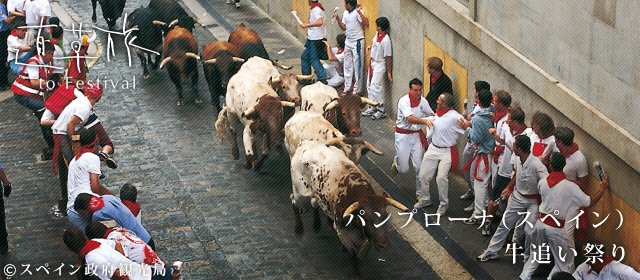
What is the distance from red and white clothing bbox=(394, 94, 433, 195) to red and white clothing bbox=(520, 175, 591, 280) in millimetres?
2860

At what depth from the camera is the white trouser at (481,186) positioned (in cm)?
1205

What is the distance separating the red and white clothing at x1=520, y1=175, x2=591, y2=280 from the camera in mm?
10156

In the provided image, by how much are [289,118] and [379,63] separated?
98.7 inches

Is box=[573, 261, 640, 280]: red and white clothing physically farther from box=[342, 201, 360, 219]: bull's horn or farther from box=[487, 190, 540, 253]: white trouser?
box=[342, 201, 360, 219]: bull's horn

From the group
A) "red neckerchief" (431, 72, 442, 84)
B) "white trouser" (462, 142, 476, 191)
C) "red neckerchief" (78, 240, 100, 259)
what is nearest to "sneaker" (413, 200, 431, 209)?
"white trouser" (462, 142, 476, 191)

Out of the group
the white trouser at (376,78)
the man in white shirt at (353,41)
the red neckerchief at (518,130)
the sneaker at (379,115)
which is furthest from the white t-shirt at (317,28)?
the red neckerchief at (518,130)

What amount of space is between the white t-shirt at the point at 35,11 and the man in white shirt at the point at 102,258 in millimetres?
10369

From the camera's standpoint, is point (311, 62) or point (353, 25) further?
point (311, 62)

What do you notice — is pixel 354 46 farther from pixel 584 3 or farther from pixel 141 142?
pixel 584 3

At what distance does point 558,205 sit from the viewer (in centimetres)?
1021

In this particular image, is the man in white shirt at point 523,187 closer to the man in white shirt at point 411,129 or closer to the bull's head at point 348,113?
the man in white shirt at point 411,129

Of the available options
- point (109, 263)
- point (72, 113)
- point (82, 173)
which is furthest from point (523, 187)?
point (72, 113)

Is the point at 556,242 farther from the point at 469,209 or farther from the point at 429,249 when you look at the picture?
the point at 469,209

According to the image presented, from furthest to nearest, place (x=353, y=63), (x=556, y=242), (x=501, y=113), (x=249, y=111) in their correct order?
(x=353, y=63)
(x=249, y=111)
(x=501, y=113)
(x=556, y=242)
